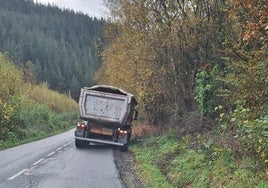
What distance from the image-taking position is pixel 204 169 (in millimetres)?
10648

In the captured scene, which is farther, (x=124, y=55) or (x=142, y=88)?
(x=124, y=55)

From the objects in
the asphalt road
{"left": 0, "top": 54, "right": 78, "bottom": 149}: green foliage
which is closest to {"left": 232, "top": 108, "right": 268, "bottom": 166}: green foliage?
the asphalt road

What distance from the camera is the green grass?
8.46 metres

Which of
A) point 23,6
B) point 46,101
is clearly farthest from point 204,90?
point 23,6

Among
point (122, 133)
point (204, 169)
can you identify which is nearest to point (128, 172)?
point (204, 169)

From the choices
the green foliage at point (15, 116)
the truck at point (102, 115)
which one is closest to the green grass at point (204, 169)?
the truck at point (102, 115)

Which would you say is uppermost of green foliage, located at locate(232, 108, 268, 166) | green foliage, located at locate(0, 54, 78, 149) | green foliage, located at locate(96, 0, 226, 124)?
green foliage, located at locate(96, 0, 226, 124)

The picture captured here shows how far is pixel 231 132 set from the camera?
12.2 metres

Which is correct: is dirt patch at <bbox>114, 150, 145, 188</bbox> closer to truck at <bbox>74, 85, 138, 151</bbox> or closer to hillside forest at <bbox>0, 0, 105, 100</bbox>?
truck at <bbox>74, 85, 138, 151</bbox>

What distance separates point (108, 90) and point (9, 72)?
29.3ft

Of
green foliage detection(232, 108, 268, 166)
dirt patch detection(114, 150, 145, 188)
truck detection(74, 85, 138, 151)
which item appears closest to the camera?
green foliage detection(232, 108, 268, 166)

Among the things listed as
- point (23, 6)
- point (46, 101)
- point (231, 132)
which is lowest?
point (46, 101)

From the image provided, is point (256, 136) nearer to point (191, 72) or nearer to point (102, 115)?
point (191, 72)

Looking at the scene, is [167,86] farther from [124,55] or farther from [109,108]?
[124,55]
